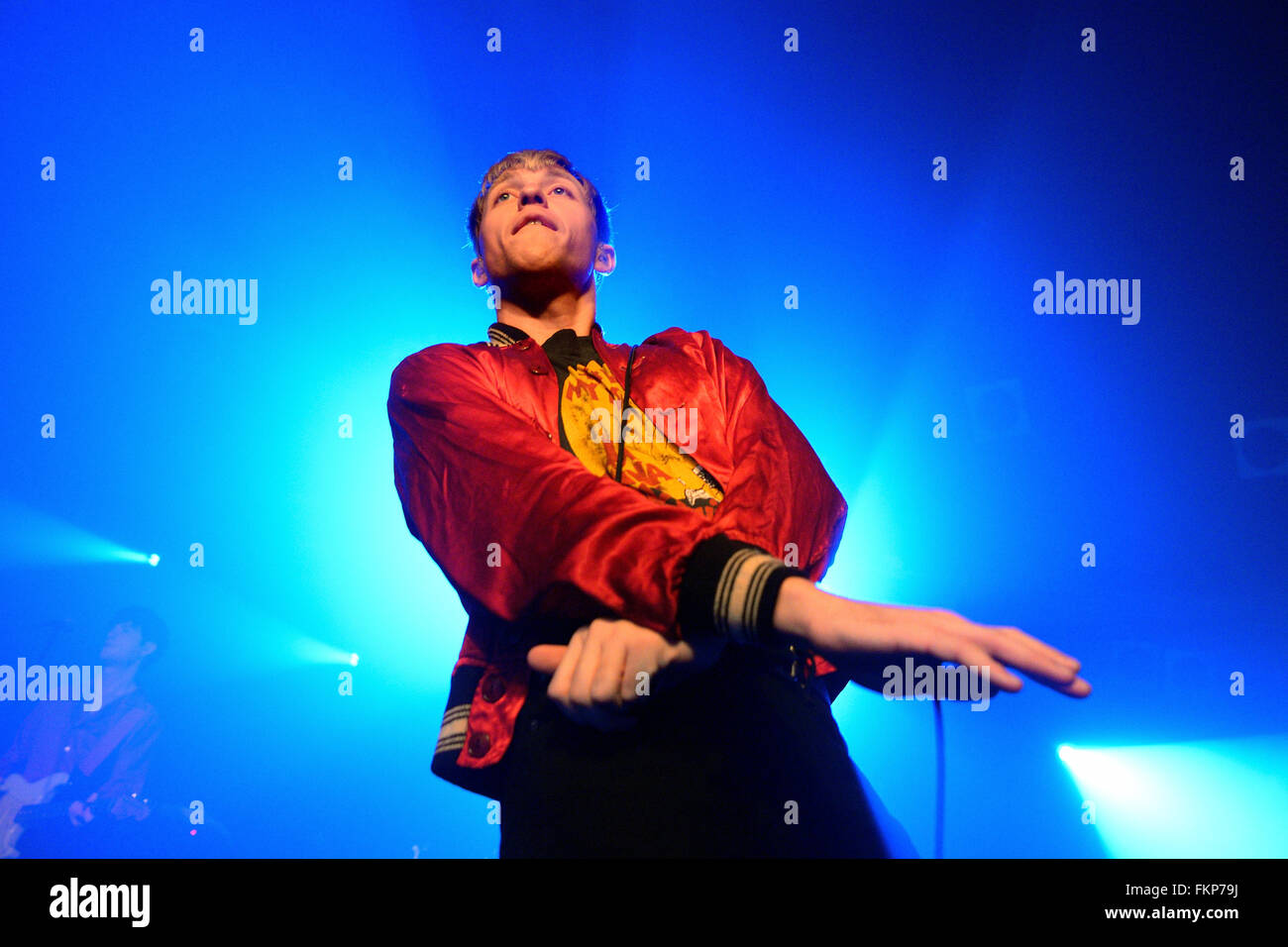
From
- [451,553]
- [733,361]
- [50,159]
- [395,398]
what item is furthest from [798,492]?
[50,159]

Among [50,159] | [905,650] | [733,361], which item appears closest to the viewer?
[905,650]

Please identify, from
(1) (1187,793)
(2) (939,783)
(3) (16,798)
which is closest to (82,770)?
(3) (16,798)

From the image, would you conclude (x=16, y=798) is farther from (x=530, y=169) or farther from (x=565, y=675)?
(x=530, y=169)

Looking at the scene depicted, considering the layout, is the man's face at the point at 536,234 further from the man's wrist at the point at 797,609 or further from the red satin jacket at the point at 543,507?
the man's wrist at the point at 797,609

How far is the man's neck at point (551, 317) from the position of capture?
168 centimetres

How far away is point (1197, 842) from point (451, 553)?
1.70 meters

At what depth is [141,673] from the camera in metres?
1.82

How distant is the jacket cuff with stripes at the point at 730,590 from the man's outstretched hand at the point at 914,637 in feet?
0.07

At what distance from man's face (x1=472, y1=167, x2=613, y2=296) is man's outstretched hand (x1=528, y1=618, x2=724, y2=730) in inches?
29.8

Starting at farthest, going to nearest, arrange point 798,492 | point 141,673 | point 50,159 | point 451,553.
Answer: point 50,159
point 141,673
point 798,492
point 451,553

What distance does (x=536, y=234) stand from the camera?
5.34ft
